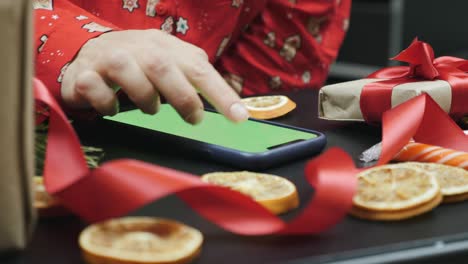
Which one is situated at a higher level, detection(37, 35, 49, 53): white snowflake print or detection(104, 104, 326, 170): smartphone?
detection(37, 35, 49, 53): white snowflake print

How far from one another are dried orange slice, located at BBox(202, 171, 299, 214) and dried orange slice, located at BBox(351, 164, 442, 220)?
0.05 meters

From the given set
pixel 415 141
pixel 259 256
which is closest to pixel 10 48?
pixel 259 256

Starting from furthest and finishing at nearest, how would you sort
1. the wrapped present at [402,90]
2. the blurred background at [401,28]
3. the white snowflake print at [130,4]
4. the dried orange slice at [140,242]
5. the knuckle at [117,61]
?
1. the blurred background at [401,28]
2. the white snowflake print at [130,4]
3. the wrapped present at [402,90]
4. the knuckle at [117,61]
5. the dried orange slice at [140,242]

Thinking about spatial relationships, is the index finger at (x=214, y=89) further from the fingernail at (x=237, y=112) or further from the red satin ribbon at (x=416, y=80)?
the red satin ribbon at (x=416, y=80)

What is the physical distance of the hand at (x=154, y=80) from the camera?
27.3 inches

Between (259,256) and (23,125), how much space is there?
178 millimetres

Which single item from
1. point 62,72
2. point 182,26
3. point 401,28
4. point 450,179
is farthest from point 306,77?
point 401,28

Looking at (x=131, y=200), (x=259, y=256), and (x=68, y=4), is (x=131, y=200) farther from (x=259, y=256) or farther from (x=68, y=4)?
(x=68, y=4)

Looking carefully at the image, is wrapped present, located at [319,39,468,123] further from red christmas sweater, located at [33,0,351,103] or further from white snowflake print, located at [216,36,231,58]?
white snowflake print, located at [216,36,231,58]

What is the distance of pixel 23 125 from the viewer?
1.65 ft

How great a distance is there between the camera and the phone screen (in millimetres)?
719

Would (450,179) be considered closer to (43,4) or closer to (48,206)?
(48,206)

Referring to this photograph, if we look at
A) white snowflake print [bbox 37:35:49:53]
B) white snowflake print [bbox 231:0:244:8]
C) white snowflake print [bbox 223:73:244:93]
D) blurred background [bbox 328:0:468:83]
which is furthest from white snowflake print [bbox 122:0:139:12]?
blurred background [bbox 328:0:468:83]

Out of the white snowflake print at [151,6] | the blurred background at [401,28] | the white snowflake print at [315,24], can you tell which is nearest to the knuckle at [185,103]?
the white snowflake print at [151,6]
